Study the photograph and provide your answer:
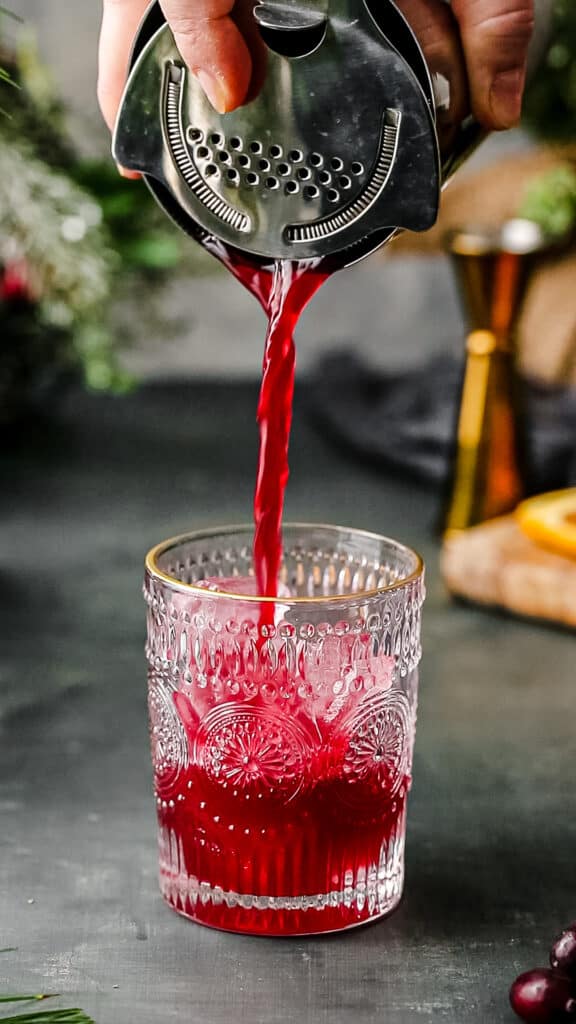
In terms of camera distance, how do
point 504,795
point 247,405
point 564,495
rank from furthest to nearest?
point 247,405
point 564,495
point 504,795

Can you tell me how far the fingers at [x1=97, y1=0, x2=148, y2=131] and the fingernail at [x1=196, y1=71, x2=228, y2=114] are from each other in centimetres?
11

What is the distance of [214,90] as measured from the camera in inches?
27.9

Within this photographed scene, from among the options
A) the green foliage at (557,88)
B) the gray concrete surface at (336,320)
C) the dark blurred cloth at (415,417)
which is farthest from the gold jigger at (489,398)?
the gray concrete surface at (336,320)

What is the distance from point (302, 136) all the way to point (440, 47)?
10cm

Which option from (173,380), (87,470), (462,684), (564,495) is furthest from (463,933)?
(173,380)

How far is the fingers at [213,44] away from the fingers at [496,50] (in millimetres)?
130

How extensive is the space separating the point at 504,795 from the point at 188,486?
2.69 ft

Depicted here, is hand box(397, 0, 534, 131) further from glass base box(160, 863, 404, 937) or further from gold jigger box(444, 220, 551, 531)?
gold jigger box(444, 220, 551, 531)

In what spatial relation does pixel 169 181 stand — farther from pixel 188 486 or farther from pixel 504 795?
pixel 188 486

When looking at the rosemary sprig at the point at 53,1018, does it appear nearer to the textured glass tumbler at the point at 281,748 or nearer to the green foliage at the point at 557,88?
the textured glass tumbler at the point at 281,748

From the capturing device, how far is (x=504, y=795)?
935mm

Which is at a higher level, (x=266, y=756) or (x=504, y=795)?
(x=266, y=756)

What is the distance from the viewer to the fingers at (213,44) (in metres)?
0.69

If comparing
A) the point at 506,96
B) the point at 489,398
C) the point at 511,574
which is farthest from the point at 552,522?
the point at 506,96
